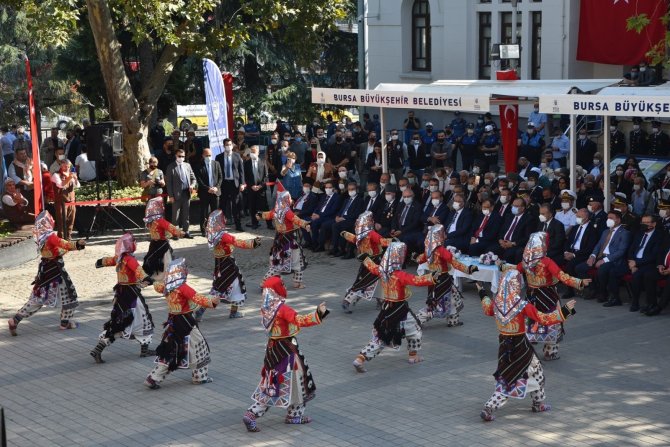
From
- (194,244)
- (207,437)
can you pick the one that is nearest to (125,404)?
(207,437)

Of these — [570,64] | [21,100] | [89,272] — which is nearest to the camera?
[89,272]

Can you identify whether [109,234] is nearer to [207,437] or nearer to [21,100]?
[207,437]

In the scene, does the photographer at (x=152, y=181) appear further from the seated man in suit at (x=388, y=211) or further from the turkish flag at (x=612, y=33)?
the turkish flag at (x=612, y=33)

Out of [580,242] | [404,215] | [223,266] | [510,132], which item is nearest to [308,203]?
[404,215]

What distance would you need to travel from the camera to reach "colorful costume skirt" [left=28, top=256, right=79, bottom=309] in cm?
1614

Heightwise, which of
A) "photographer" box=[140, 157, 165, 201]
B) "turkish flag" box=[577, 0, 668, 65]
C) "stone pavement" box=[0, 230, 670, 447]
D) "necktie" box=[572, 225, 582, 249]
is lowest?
"stone pavement" box=[0, 230, 670, 447]

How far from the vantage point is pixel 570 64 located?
3019 cm

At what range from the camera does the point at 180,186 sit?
2289 cm

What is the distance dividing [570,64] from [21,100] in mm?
20742

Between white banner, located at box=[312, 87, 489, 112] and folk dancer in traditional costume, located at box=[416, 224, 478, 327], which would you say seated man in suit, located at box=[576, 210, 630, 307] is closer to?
folk dancer in traditional costume, located at box=[416, 224, 478, 327]

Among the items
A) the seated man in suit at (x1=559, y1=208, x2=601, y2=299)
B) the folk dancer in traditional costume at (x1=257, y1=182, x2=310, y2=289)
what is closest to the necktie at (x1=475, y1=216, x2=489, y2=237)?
the seated man in suit at (x1=559, y1=208, x2=601, y2=299)

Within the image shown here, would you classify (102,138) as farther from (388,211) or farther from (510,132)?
(510,132)

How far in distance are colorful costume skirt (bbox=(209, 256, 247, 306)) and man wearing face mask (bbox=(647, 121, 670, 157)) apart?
427 inches

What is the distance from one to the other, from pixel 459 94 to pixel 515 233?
3413 mm
